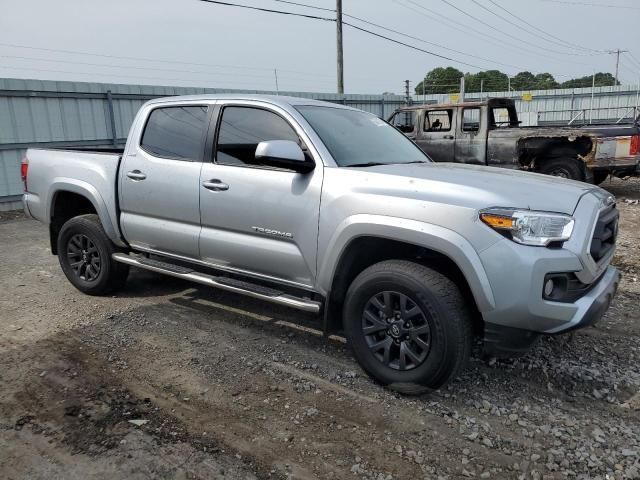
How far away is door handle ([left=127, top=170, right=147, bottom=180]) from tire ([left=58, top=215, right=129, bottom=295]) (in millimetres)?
734

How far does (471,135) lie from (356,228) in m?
8.12

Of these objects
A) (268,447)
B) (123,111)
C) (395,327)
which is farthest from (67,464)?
(123,111)

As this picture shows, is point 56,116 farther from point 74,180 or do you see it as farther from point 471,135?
point 471,135

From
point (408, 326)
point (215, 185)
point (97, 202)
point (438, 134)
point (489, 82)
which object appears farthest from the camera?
point (489, 82)

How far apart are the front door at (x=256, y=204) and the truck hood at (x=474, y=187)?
442 millimetres

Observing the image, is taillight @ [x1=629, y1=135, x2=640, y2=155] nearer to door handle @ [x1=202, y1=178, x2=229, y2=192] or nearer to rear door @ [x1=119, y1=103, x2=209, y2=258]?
rear door @ [x1=119, y1=103, x2=209, y2=258]

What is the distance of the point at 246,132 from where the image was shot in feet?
13.5

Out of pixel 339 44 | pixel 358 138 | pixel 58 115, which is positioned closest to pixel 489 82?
pixel 339 44

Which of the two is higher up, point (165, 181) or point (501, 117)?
point (501, 117)

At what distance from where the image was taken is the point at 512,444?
2859 millimetres

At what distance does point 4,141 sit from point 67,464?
922 centimetres

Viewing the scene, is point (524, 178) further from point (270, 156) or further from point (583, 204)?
point (270, 156)

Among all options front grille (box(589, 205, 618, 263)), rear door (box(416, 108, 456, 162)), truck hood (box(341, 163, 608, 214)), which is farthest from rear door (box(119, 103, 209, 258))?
rear door (box(416, 108, 456, 162))

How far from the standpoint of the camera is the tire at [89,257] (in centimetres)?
505
